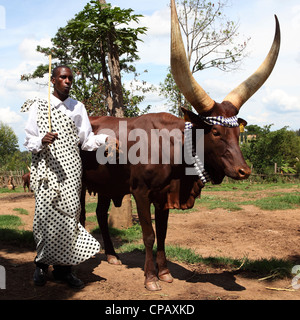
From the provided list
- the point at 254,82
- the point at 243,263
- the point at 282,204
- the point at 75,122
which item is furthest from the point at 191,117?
the point at 282,204

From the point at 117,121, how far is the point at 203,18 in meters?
11.1

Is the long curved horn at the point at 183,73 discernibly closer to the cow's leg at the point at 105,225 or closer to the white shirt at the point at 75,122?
the white shirt at the point at 75,122

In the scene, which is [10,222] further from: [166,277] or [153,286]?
[153,286]

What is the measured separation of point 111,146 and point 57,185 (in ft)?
2.44

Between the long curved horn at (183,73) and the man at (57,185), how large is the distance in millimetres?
1213

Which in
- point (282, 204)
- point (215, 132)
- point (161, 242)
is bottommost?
point (282, 204)

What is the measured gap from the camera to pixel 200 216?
28.1 feet

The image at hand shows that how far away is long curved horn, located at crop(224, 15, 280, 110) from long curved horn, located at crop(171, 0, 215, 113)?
355 mm

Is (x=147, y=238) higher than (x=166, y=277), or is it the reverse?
(x=147, y=238)

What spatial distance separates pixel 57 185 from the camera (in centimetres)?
347

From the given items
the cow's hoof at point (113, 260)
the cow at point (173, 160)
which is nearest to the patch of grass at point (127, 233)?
the cow's hoof at point (113, 260)

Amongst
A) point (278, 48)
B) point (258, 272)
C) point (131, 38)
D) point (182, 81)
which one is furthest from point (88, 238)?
point (131, 38)

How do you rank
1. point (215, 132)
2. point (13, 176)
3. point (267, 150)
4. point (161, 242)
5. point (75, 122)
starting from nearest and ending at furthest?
1. point (215, 132)
2. point (75, 122)
3. point (161, 242)
4. point (267, 150)
5. point (13, 176)

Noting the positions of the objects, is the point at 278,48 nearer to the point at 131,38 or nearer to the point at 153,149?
the point at 153,149
